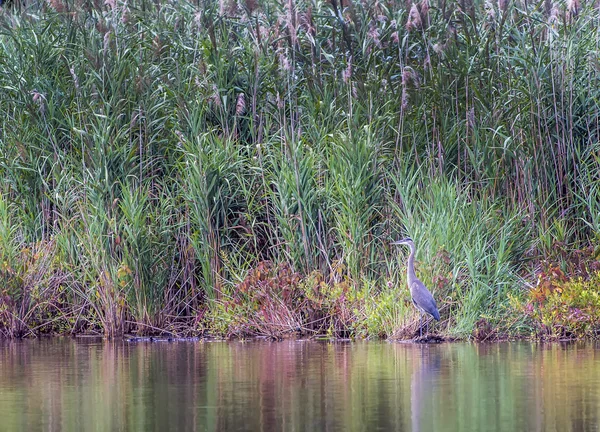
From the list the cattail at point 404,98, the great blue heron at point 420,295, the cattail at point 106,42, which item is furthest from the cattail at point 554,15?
the cattail at point 106,42

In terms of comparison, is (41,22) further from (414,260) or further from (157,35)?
(414,260)

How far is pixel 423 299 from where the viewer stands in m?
10.1

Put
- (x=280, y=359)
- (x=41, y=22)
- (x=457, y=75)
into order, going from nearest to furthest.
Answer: (x=280, y=359)
(x=457, y=75)
(x=41, y=22)

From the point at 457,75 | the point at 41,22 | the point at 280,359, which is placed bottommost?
the point at 280,359

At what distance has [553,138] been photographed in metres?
11.8

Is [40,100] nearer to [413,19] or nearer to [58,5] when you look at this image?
[58,5]

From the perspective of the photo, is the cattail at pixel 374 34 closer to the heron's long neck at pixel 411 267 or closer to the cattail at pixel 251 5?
the cattail at pixel 251 5

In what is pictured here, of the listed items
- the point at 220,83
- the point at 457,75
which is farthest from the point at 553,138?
the point at 220,83

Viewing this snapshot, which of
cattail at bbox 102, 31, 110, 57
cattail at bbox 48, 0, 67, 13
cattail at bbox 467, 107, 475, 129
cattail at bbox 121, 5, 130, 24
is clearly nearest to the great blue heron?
cattail at bbox 467, 107, 475, 129

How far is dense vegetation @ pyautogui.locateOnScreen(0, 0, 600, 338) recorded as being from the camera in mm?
11133

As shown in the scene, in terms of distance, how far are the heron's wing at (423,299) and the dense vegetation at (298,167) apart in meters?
0.49

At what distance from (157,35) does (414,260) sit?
4124 millimetres

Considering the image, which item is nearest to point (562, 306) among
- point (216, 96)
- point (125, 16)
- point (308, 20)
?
point (308, 20)

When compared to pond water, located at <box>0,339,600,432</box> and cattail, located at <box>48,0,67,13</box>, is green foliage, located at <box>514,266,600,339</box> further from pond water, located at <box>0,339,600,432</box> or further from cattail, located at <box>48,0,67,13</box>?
cattail, located at <box>48,0,67,13</box>
